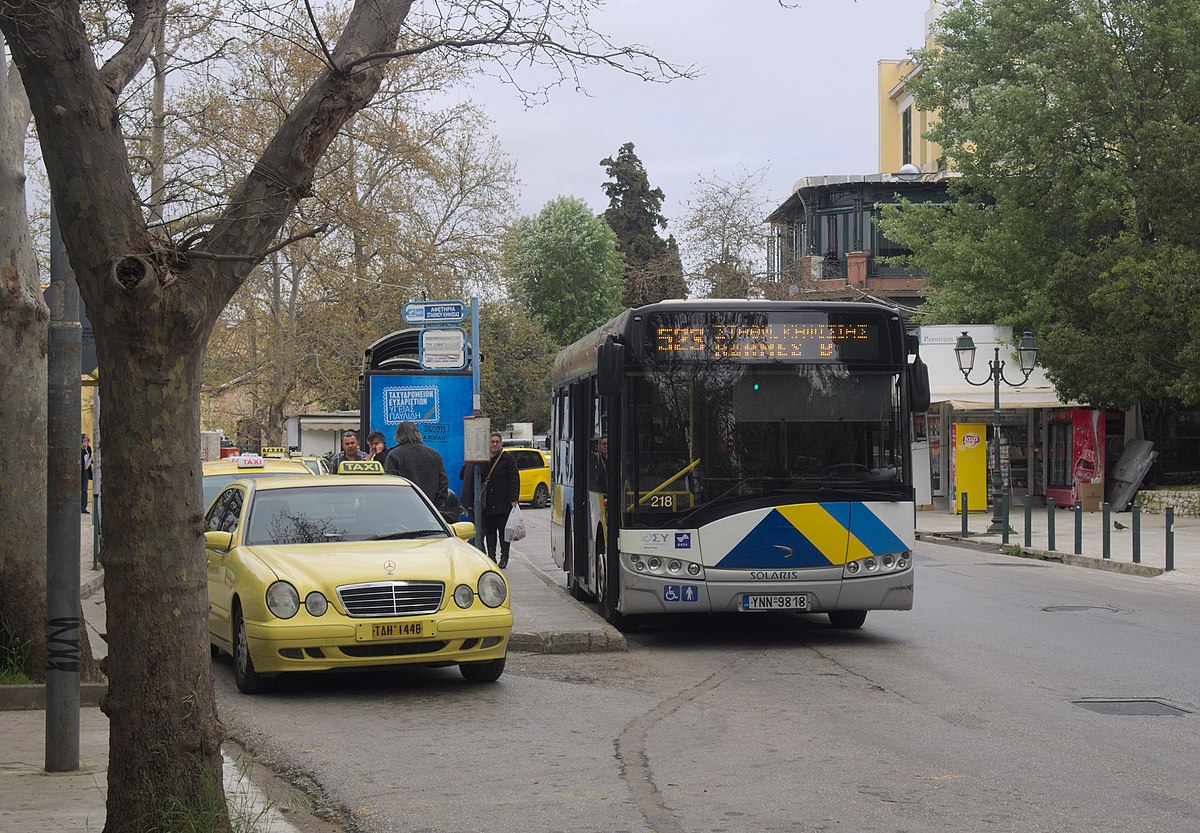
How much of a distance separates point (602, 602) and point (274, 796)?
689 centimetres

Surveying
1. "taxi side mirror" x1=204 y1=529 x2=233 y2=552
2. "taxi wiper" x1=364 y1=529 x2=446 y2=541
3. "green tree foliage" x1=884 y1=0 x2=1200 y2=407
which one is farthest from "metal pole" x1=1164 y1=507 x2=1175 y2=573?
"taxi side mirror" x1=204 y1=529 x2=233 y2=552

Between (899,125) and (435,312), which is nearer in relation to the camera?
(435,312)

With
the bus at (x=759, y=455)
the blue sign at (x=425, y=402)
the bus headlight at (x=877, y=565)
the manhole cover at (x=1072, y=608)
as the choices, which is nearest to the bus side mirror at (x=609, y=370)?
the bus at (x=759, y=455)

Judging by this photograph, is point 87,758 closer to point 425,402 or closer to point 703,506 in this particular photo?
point 703,506

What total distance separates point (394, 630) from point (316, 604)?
547 mm

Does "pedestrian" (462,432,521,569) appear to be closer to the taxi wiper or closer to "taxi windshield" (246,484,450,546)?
"taxi windshield" (246,484,450,546)

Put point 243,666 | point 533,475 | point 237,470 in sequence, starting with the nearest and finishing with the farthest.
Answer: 1. point 243,666
2. point 237,470
3. point 533,475

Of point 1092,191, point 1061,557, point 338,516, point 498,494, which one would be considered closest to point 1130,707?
point 338,516

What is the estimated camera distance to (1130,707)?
9500 millimetres

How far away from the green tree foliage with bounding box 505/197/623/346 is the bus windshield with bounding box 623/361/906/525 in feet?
233

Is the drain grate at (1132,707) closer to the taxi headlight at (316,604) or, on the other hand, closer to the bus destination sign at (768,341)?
the bus destination sign at (768,341)

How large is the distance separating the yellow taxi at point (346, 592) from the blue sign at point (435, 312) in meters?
7.29

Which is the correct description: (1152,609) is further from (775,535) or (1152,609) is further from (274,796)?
(274,796)

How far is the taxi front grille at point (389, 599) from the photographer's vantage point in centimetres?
984
